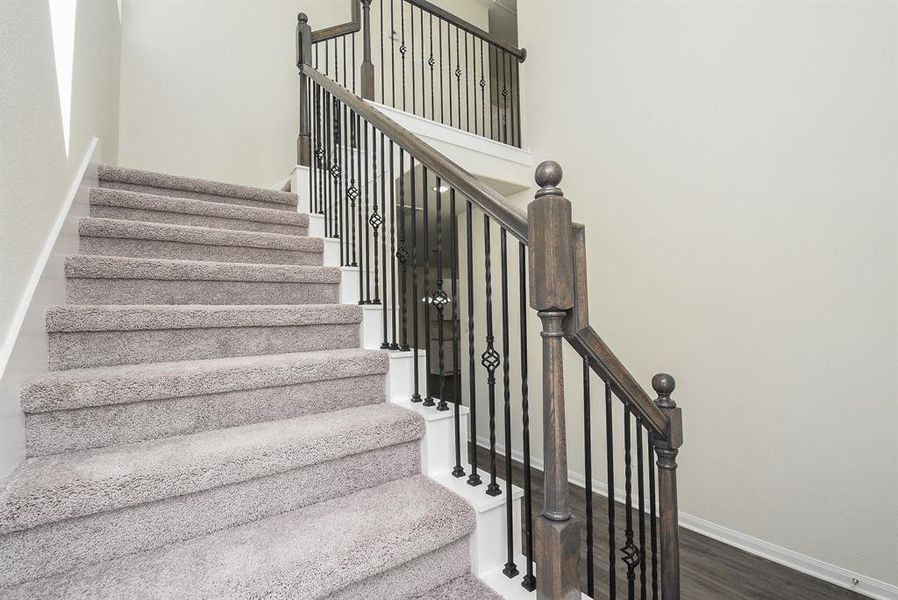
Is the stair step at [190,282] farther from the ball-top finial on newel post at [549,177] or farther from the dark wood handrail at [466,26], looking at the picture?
the dark wood handrail at [466,26]

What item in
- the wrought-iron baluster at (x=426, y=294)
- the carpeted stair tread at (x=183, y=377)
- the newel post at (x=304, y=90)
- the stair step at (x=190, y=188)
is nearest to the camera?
the carpeted stair tread at (x=183, y=377)

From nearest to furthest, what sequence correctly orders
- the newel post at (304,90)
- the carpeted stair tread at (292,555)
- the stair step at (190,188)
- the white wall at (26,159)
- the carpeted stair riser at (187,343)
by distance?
the carpeted stair tread at (292,555) → the white wall at (26,159) → the carpeted stair riser at (187,343) → the stair step at (190,188) → the newel post at (304,90)

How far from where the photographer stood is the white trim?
0.97 m

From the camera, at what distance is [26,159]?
1.08m

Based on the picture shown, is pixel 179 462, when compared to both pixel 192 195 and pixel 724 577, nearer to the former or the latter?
pixel 192 195

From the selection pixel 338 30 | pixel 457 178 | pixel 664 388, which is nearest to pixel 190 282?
pixel 457 178

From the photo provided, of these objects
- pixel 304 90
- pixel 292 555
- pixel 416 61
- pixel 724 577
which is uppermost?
pixel 416 61

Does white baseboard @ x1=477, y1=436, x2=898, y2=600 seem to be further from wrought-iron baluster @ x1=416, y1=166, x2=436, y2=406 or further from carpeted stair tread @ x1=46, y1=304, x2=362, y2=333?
carpeted stair tread @ x1=46, y1=304, x2=362, y2=333

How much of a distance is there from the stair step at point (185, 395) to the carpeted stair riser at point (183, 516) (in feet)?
0.91

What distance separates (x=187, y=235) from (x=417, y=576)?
167 cm

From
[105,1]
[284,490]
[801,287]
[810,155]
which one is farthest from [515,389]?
[105,1]

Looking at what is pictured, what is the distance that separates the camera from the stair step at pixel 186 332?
1.29 m

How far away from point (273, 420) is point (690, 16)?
10.4 ft

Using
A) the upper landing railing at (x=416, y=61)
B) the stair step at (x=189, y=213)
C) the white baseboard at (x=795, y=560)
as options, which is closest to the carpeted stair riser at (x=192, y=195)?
the stair step at (x=189, y=213)
